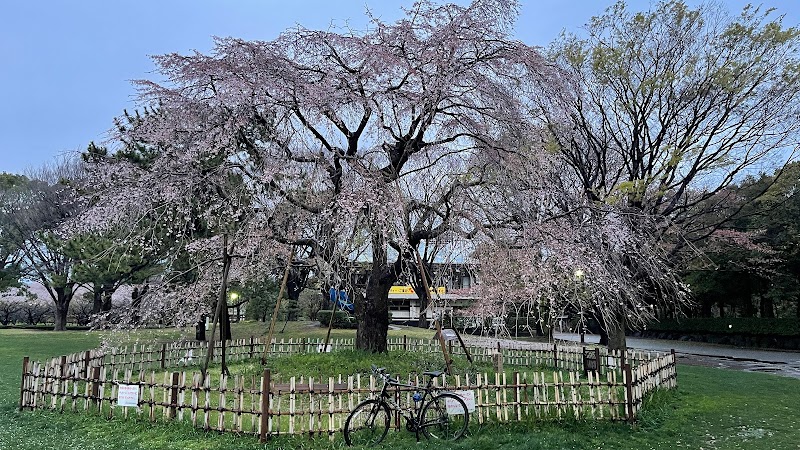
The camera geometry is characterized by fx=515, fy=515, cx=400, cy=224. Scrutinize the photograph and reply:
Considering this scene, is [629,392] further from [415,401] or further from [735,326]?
[735,326]

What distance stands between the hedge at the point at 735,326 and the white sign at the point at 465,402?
1090 inches

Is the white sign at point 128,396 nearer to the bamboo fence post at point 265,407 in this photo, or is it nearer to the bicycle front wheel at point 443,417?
the bamboo fence post at point 265,407

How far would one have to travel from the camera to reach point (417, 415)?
6621 mm

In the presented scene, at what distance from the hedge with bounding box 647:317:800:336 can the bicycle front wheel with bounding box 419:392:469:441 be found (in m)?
27.8

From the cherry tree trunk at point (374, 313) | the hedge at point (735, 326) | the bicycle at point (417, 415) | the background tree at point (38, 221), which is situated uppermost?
the background tree at point (38, 221)

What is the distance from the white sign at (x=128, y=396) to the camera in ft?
22.7

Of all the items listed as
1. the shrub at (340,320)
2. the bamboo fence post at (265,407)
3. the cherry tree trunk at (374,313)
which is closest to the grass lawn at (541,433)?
the bamboo fence post at (265,407)

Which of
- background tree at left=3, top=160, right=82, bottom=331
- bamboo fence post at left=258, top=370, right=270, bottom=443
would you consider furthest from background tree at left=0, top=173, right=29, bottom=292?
bamboo fence post at left=258, top=370, right=270, bottom=443

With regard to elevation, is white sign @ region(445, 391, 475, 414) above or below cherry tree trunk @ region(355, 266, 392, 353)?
below

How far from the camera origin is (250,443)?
624cm

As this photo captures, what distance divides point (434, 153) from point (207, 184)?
15.6 feet

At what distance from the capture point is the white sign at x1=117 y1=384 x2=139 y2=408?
6.93m

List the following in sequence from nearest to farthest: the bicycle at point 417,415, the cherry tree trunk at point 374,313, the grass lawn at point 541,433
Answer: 1. the grass lawn at point 541,433
2. the bicycle at point 417,415
3. the cherry tree trunk at point 374,313

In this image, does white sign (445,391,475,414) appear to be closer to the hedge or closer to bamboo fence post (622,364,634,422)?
bamboo fence post (622,364,634,422)
